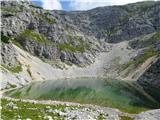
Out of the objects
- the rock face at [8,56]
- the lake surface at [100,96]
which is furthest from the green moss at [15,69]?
the lake surface at [100,96]

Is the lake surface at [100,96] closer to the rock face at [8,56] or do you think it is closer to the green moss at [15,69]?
the green moss at [15,69]

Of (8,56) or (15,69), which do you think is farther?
(8,56)

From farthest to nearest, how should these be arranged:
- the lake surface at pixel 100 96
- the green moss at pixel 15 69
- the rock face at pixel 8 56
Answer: the rock face at pixel 8 56 → the green moss at pixel 15 69 → the lake surface at pixel 100 96

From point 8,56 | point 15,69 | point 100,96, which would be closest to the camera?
point 100,96

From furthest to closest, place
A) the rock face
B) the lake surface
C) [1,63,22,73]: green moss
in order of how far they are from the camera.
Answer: the rock face, [1,63,22,73]: green moss, the lake surface

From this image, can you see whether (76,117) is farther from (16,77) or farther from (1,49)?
(1,49)

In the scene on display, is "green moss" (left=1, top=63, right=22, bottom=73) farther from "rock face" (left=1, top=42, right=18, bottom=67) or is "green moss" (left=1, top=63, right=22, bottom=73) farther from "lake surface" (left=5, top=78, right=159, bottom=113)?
"lake surface" (left=5, top=78, right=159, bottom=113)

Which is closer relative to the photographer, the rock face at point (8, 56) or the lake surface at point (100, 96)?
the lake surface at point (100, 96)

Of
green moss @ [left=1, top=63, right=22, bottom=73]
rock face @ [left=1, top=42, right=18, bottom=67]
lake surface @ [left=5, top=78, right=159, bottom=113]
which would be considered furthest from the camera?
rock face @ [left=1, top=42, right=18, bottom=67]

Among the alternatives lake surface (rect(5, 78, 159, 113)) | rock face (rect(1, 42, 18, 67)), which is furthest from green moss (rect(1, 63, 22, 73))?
lake surface (rect(5, 78, 159, 113))

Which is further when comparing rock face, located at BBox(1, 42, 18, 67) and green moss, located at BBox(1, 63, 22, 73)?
rock face, located at BBox(1, 42, 18, 67)

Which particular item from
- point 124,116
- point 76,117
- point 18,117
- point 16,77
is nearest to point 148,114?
point 124,116

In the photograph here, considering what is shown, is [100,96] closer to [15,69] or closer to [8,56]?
[15,69]

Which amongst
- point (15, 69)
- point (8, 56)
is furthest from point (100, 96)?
point (8, 56)
